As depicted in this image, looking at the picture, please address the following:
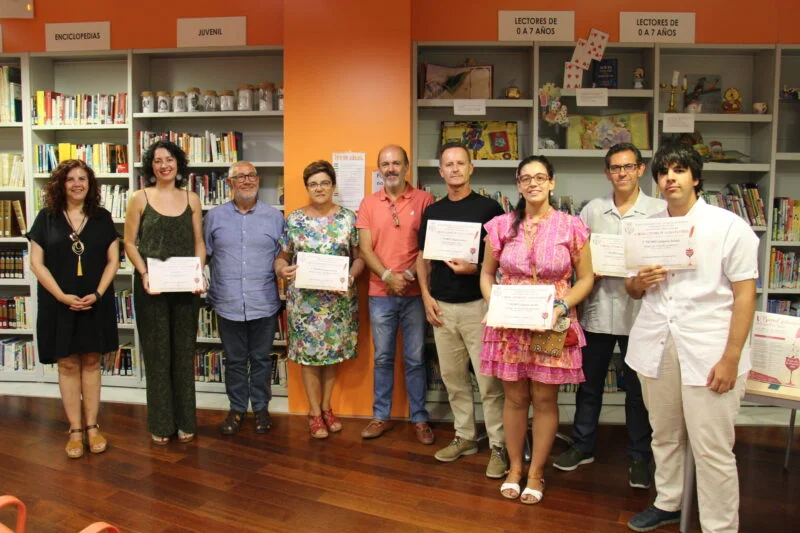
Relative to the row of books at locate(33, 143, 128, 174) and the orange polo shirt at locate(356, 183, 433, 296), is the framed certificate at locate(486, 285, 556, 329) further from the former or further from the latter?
the row of books at locate(33, 143, 128, 174)

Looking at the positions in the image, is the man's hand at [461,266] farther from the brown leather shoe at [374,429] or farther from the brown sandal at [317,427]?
the brown sandal at [317,427]

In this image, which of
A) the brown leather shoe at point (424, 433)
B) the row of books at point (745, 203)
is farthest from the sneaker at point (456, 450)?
the row of books at point (745, 203)

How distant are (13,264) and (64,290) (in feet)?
6.05

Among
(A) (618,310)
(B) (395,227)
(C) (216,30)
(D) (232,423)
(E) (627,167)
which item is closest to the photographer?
(E) (627,167)

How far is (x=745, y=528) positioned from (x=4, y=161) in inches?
210

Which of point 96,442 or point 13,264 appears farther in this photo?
point 13,264

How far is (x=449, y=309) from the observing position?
10.5ft

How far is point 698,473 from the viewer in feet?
7.50

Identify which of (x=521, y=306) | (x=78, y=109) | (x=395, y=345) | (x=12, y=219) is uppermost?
(x=78, y=109)

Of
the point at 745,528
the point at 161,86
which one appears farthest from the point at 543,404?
the point at 161,86

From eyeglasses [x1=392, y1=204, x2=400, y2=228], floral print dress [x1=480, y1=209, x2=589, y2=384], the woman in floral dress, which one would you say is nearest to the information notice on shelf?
the woman in floral dress

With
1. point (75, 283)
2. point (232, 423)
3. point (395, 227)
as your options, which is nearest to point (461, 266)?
point (395, 227)

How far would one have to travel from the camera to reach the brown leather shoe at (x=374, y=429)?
360 cm

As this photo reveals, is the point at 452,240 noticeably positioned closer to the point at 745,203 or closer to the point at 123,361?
the point at 745,203
